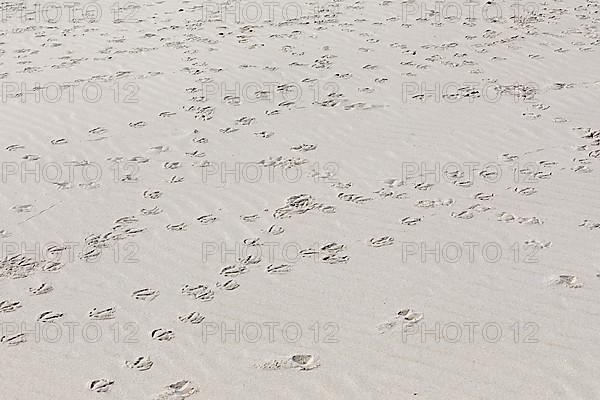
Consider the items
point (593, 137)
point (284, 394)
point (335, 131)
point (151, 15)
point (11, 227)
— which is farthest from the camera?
point (151, 15)

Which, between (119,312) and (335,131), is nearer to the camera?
(119,312)

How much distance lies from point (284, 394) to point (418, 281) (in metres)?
1.35

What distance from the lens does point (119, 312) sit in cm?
499

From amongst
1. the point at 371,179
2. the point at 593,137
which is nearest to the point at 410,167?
the point at 371,179

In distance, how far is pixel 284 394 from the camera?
4160mm

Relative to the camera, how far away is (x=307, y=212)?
6.10 meters

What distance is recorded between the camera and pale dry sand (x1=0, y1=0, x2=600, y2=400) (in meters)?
4.40

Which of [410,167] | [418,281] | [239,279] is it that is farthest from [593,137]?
[239,279]

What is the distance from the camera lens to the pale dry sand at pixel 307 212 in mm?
4402

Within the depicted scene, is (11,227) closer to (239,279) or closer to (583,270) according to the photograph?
(239,279)

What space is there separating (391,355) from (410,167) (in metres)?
2.67

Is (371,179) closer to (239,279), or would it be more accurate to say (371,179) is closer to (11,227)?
(239,279)

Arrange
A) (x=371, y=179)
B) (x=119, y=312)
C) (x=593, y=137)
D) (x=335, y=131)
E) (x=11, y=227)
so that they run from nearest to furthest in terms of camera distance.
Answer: (x=119, y=312) → (x=11, y=227) → (x=371, y=179) → (x=593, y=137) → (x=335, y=131)

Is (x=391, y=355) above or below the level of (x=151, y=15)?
below
